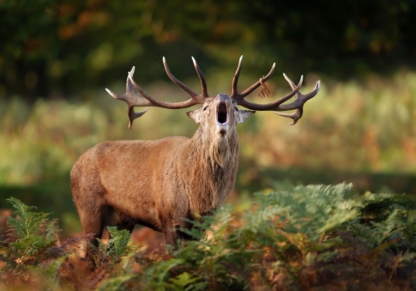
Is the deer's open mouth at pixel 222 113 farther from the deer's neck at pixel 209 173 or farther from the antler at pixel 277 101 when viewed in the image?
the antler at pixel 277 101

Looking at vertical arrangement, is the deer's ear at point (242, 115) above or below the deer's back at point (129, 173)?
above

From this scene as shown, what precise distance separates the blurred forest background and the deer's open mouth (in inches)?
281

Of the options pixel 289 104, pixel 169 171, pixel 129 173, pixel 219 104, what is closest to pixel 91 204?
pixel 129 173

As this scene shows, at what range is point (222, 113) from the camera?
27.2 ft

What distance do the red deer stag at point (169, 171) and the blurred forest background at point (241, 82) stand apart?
589cm

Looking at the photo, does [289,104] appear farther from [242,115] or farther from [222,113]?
[222,113]

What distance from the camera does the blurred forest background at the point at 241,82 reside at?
17.3 meters

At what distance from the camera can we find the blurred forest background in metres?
17.3

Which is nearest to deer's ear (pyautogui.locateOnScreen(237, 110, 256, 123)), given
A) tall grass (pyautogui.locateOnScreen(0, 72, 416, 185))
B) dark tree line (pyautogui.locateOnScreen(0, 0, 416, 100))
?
dark tree line (pyautogui.locateOnScreen(0, 0, 416, 100))

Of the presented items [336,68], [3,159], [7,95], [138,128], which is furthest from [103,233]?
[7,95]

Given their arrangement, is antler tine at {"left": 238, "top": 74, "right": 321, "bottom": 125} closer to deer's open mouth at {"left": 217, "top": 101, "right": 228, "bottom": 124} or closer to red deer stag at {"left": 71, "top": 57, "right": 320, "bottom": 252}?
red deer stag at {"left": 71, "top": 57, "right": 320, "bottom": 252}

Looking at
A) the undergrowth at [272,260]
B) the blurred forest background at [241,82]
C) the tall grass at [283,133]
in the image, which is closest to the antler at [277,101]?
the undergrowth at [272,260]

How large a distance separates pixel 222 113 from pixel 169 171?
985 mm

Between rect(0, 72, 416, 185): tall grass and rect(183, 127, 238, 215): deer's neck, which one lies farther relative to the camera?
rect(0, 72, 416, 185): tall grass
